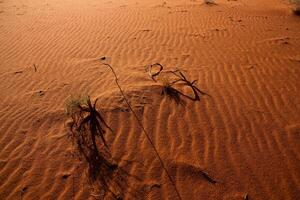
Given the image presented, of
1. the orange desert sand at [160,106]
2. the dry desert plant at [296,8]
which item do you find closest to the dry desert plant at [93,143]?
the orange desert sand at [160,106]

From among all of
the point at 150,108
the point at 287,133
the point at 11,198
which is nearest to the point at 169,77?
the point at 150,108

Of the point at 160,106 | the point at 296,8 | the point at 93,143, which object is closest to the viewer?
the point at 93,143

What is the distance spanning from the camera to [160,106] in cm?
373

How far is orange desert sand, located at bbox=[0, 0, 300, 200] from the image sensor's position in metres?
2.78

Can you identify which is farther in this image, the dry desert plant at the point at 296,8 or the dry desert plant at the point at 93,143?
the dry desert plant at the point at 296,8

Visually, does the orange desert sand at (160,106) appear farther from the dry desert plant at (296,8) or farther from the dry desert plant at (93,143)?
the dry desert plant at (296,8)

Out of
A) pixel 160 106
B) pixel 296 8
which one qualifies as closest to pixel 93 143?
pixel 160 106

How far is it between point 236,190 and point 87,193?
1582 mm

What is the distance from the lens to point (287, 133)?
10.7 ft

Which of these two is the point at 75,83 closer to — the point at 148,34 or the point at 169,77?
the point at 169,77

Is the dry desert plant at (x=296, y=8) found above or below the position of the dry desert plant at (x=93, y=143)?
above

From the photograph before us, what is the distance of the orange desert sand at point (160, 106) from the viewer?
278cm

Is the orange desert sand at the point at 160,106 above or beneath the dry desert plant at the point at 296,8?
beneath

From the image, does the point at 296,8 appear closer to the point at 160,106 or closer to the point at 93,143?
the point at 160,106
